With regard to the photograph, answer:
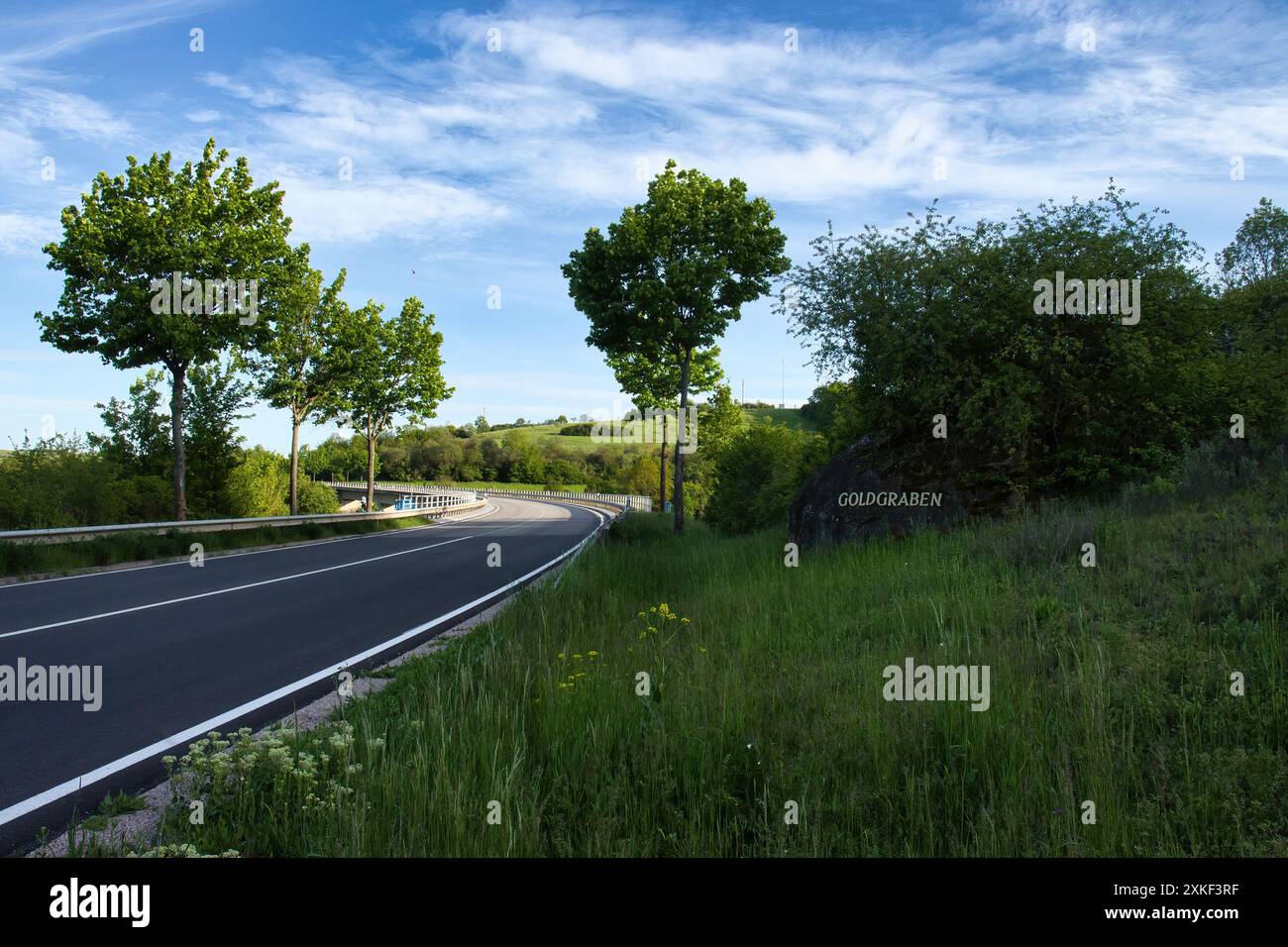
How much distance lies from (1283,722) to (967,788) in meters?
1.97

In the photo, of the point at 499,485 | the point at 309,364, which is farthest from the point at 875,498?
the point at 499,485

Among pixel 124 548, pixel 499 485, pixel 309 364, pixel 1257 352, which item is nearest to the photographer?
pixel 1257 352

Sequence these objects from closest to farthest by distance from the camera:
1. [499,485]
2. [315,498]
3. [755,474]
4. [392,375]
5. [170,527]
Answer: [170,527], [755,474], [392,375], [315,498], [499,485]

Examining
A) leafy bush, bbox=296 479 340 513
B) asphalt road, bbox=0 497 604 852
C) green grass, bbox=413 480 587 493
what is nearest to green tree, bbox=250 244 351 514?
leafy bush, bbox=296 479 340 513

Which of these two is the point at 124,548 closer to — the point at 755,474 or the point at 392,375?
the point at 755,474

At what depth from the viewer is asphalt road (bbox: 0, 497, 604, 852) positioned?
15.8ft

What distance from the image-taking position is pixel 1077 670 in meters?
4.96

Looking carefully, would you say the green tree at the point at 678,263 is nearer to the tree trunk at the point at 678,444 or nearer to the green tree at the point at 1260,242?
the tree trunk at the point at 678,444

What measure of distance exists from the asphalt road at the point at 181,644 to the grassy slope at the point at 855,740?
1114 mm

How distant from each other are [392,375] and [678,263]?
2904 cm

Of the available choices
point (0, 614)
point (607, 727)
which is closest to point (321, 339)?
point (0, 614)

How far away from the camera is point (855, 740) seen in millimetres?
4379
